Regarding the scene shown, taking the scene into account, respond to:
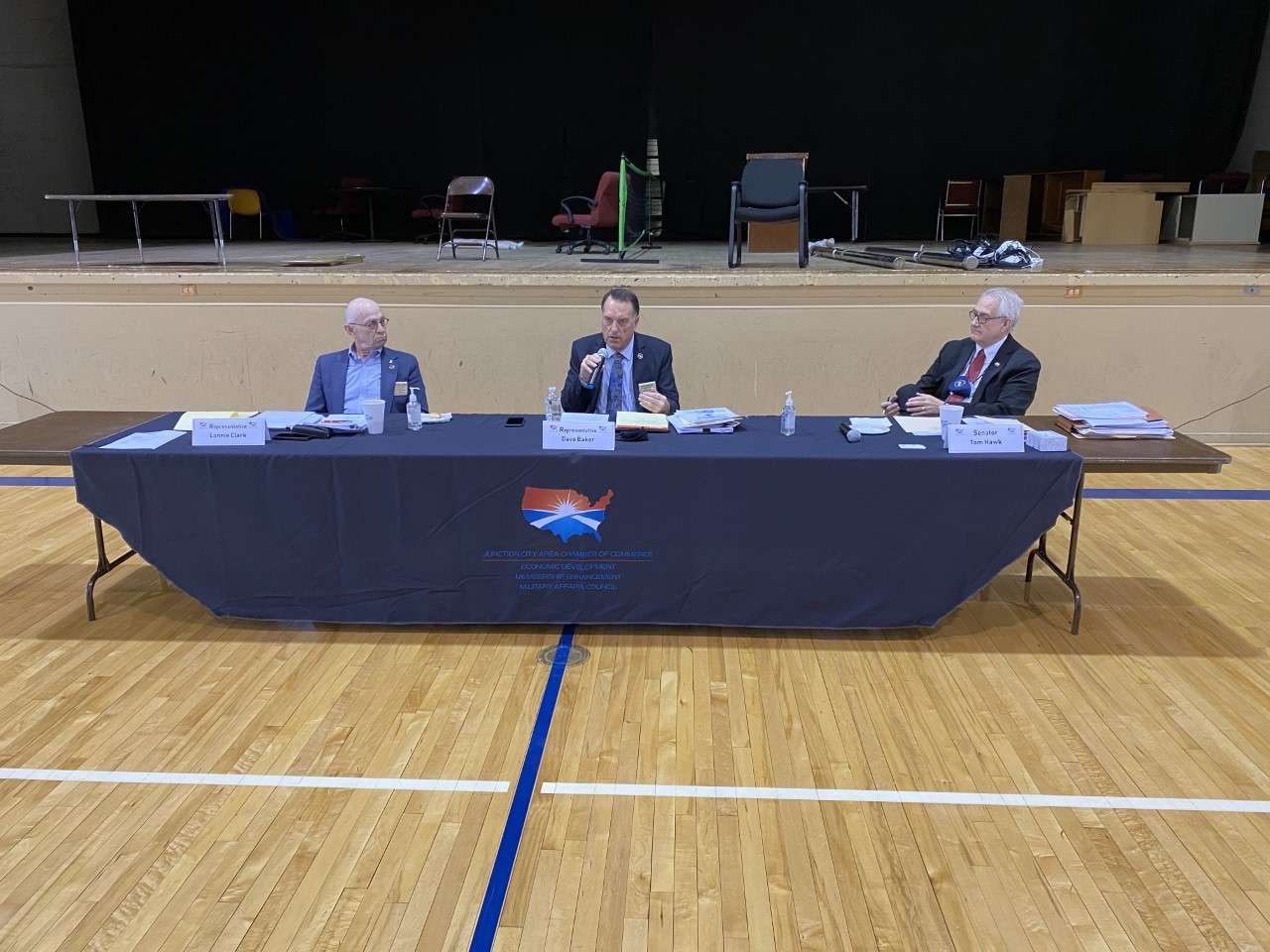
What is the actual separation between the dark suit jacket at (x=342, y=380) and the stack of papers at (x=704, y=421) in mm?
1247

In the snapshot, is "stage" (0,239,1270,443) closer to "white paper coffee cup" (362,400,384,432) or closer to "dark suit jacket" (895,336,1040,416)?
"dark suit jacket" (895,336,1040,416)

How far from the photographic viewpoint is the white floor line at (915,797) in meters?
2.35

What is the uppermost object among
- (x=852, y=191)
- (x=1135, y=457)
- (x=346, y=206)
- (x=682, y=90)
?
(x=682, y=90)

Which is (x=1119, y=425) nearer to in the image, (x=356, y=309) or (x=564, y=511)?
(x=564, y=511)

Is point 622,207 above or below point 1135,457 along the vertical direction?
above

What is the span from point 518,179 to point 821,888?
10.0m

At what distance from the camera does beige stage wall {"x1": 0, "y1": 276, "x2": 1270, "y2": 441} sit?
557 centimetres

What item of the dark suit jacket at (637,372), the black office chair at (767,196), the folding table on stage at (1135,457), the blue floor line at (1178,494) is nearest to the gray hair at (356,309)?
the dark suit jacket at (637,372)

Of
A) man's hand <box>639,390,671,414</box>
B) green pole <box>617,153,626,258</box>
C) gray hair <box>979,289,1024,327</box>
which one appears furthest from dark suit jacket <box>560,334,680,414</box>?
green pole <box>617,153,626,258</box>

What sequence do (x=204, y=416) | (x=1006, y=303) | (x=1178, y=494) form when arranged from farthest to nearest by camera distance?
(x=1178, y=494), (x=1006, y=303), (x=204, y=416)

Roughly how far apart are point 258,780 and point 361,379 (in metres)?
2.00

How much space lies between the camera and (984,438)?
3047 mm

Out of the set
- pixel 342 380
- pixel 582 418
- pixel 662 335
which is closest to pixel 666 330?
pixel 662 335

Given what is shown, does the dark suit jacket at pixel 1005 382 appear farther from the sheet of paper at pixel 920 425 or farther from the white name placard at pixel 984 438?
the white name placard at pixel 984 438
